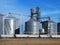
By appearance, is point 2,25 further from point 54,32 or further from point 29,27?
point 54,32

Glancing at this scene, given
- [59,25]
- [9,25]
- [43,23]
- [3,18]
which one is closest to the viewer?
[3,18]

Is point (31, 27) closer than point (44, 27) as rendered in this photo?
Yes

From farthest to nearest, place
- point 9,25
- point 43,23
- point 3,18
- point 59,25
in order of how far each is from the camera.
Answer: point 43,23 → point 59,25 → point 9,25 → point 3,18

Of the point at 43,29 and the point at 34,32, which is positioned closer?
the point at 34,32

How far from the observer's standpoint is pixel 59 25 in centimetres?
9375

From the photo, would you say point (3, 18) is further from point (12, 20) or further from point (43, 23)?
point (43, 23)

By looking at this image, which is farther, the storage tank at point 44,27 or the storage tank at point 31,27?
the storage tank at point 44,27

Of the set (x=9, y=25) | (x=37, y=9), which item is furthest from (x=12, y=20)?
(x=37, y=9)

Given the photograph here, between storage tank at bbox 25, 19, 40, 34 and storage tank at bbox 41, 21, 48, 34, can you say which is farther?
storage tank at bbox 41, 21, 48, 34

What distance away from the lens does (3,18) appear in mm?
80562

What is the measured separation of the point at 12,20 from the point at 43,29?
19195 mm

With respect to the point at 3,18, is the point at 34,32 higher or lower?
lower

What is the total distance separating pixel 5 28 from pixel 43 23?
77.5 ft

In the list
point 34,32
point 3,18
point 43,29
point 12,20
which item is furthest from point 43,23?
point 3,18
